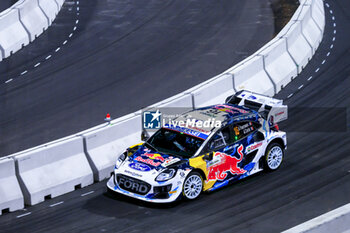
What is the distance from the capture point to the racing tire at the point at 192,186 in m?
17.3

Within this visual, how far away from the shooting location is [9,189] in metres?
17.5

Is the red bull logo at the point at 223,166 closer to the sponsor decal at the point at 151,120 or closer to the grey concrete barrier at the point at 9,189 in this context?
the sponsor decal at the point at 151,120

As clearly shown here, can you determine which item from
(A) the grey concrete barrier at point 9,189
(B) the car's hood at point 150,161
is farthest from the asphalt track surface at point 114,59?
(B) the car's hood at point 150,161

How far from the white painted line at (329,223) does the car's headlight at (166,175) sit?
15.8 feet

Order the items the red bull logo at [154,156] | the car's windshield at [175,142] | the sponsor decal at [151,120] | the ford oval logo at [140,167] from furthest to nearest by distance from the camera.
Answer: the sponsor decal at [151,120], the car's windshield at [175,142], the red bull logo at [154,156], the ford oval logo at [140,167]

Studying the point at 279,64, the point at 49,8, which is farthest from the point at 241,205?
the point at 49,8

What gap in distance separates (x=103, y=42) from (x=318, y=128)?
11481mm

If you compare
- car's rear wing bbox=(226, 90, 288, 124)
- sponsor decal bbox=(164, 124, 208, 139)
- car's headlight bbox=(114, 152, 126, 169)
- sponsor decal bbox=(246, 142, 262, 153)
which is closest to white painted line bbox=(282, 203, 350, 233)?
sponsor decal bbox=(164, 124, 208, 139)

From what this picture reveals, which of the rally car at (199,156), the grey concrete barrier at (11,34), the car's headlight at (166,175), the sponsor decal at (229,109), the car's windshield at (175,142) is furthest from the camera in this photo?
the grey concrete barrier at (11,34)

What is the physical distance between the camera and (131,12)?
3438 centimetres

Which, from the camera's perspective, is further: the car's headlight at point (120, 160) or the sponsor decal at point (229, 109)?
the sponsor decal at point (229, 109)

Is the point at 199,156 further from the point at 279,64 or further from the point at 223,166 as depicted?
the point at 279,64

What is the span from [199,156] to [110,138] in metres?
2.81

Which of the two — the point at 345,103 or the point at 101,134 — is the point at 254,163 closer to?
the point at 101,134
